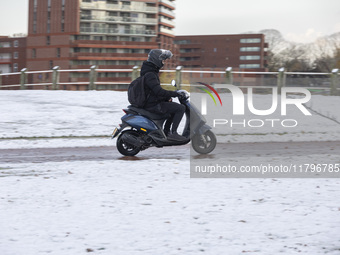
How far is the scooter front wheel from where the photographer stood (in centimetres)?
942

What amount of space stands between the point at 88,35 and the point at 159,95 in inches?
4239

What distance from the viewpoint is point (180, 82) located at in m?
23.8

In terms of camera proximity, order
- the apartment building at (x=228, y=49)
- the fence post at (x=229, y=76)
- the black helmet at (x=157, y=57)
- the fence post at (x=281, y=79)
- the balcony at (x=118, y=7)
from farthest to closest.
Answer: the apartment building at (x=228, y=49) → the balcony at (x=118, y=7) → the fence post at (x=281, y=79) → the fence post at (x=229, y=76) → the black helmet at (x=157, y=57)

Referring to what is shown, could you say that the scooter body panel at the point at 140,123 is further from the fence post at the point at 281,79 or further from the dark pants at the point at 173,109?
the fence post at the point at 281,79

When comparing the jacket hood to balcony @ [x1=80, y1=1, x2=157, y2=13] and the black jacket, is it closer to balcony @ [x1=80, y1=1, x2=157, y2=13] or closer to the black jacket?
the black jacket

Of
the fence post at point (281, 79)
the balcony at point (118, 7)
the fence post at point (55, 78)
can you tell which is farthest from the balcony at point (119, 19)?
the fence post at point (281, 79)

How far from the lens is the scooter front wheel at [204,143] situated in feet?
30.9

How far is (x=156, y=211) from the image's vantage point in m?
5.67

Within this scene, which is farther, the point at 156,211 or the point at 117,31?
the point at 117,31

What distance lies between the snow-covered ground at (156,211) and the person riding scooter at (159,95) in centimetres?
72

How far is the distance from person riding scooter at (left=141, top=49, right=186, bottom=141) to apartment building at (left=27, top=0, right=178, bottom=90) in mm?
99147

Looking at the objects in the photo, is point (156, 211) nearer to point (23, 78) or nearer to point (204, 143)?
point (204, 143)

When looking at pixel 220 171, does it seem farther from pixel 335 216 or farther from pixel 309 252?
pixel 309 252

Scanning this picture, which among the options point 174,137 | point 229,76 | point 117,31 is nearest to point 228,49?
point 117,31
